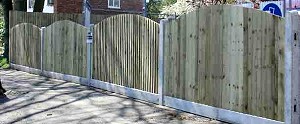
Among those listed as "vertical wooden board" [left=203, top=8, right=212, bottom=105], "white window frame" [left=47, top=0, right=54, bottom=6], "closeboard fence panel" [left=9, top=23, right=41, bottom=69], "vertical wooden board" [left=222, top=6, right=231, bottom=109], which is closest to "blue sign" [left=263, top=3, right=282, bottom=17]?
"vertical wooden board" [left=203, top=8, right=212, bottom=105]

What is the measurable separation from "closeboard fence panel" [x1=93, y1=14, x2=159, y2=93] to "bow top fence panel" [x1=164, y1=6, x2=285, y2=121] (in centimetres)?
61

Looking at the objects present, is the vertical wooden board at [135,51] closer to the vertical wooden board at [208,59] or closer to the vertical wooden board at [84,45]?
the vertical wooden board at [208,59]

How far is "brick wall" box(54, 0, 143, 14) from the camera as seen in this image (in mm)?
33812

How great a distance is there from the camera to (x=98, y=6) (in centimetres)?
3622

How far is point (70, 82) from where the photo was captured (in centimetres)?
1358

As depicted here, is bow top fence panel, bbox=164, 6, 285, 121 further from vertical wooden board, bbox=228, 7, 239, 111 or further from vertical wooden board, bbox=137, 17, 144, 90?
vertical wooden board, bbox=137, 17, 144, 90

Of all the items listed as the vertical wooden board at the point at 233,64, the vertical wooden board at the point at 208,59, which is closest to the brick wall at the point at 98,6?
the vertical wooden board at the point at 208,59

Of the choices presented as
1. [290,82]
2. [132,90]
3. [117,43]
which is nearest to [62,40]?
[117,43]

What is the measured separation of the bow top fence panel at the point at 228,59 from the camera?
7.00 meters

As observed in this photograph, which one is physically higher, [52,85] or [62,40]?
[62,40]

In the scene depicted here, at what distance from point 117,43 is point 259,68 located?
4.70 meters

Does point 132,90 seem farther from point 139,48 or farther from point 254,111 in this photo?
point 254,111

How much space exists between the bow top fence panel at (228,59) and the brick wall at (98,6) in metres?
25.5

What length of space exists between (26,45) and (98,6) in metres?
19.6
